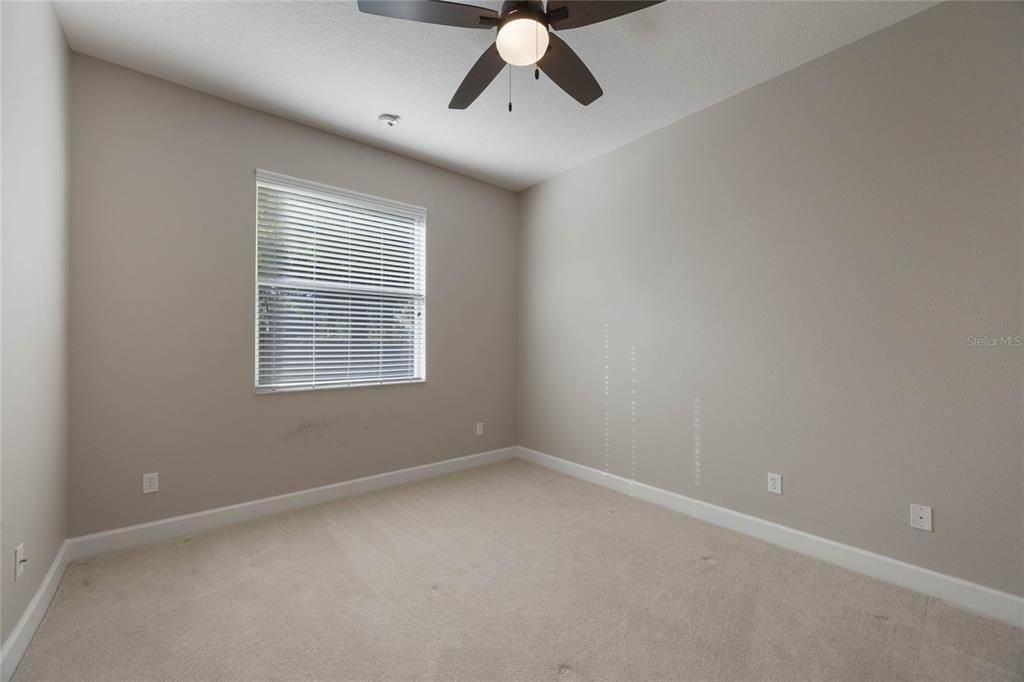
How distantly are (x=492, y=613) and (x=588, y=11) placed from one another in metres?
2.43

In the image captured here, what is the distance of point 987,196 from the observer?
197 cm

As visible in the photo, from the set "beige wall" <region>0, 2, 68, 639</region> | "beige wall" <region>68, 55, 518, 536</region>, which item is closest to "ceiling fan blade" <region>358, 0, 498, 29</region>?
"beige wall" <region>0, 2, 68, 639</region>

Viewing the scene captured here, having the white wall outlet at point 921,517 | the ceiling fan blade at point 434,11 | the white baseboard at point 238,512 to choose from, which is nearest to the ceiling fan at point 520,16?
the ceiling fan blade at point 434,11

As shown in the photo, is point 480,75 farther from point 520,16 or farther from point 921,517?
point 921,517

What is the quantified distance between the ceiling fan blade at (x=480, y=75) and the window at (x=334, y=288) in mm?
1512

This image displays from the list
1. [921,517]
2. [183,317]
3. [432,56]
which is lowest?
[921,517]

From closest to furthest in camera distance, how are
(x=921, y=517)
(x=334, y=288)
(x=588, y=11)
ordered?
1. (x=588, y=11)
2. (x=921, y=517)
3. (x=334, y=288)

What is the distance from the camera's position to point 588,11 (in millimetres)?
1667

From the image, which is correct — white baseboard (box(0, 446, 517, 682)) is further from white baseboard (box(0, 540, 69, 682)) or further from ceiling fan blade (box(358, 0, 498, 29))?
ceiling fan blade (box(358, 0, 498, 29))

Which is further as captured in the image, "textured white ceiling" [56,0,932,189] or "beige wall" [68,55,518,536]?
"beige wall" [68,55,518,536]

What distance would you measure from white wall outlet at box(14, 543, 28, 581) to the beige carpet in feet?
0.97

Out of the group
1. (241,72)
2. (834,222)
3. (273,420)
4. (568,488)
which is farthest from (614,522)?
(241,72)

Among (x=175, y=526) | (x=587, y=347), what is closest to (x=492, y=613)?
(x=175, y=526)

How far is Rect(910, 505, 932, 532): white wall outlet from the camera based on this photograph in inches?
83.1
